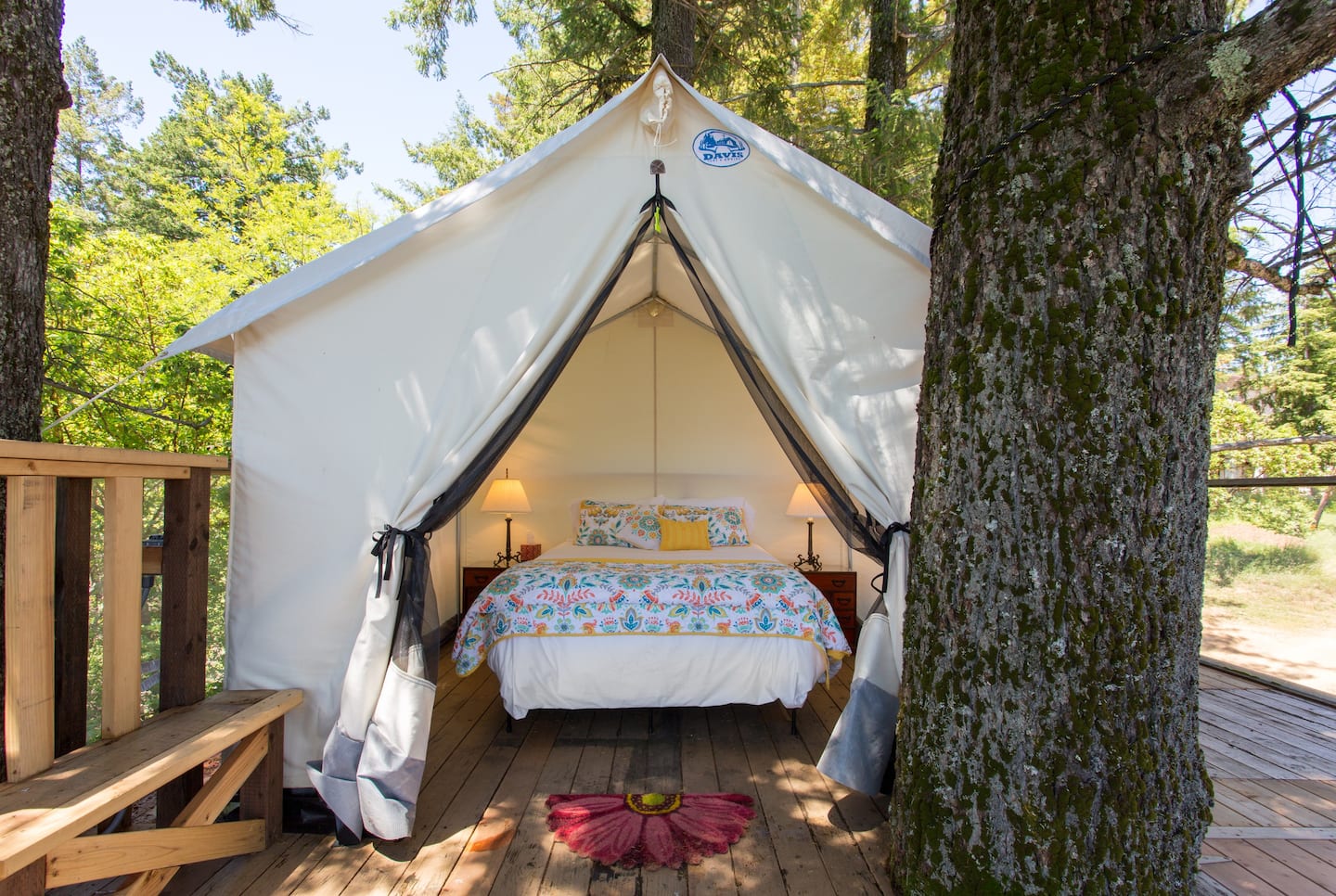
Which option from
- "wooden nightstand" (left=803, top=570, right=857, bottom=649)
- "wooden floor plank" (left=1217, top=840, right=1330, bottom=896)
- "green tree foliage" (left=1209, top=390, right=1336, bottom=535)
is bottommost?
"wooden floor plank" (left=1217, top=840, right=1330, bottom=896)

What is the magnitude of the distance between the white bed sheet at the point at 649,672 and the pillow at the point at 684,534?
5.34 ft

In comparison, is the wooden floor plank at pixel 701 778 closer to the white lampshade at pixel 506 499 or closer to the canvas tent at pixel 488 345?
the canvas tent at pixel 488 345

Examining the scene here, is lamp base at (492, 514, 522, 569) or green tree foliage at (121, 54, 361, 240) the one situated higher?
green tree foliage at (121, 54, 361, 240)

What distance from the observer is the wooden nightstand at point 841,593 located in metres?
4.91

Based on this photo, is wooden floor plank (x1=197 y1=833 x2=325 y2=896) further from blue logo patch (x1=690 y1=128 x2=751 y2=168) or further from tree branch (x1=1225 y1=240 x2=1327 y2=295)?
tree branch (x1=1225 y1=240 x2=1327 y2=295)

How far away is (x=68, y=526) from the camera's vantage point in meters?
1.93

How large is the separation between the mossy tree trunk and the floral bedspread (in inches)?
54.8

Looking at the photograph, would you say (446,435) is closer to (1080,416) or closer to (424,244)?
(424,244)

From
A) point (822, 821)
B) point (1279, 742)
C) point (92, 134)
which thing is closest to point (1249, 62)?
point (822, 821)

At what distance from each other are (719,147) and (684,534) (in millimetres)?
2763

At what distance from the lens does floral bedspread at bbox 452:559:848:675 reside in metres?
3.04

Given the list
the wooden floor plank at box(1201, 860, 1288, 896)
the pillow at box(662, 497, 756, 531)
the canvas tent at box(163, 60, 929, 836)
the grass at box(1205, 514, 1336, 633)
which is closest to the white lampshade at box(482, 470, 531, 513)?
the pillow at box(662, 497, 756, 531)

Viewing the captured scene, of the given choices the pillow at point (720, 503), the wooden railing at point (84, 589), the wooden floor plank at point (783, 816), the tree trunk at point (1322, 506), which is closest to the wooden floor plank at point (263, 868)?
the wooden railing at point (84, 589)

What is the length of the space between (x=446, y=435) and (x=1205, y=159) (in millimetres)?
2207
